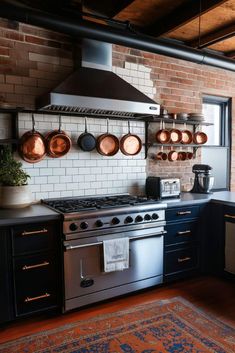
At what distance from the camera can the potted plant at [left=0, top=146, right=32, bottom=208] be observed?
2543mm

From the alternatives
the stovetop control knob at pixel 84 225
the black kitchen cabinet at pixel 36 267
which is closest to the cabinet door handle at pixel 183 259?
the stovetop control knob at pixel 84 225

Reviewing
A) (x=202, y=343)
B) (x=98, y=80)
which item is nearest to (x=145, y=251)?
(x=202, y=343)

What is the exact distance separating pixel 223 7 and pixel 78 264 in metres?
2.77

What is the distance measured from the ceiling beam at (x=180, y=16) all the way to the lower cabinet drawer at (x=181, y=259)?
2.34 metres

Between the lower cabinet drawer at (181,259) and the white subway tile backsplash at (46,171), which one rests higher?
the white subway tile backsplash at (46,171)

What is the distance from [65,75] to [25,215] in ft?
4.96

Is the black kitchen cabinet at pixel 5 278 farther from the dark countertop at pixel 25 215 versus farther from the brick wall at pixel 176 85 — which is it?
the brick wall at pixel 176 85

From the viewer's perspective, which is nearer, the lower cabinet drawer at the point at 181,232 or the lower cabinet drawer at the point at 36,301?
the lower cabinet drawer at the point at 36,301

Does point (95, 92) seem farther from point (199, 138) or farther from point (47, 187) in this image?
point (199, 138)

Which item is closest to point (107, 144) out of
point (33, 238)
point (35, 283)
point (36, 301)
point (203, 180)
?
point (203, 180)

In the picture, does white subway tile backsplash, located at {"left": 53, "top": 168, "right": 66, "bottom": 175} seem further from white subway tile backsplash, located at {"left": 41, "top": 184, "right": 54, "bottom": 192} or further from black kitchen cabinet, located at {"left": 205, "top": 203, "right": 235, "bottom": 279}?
black kitchen cabinet, located at {"left": 205, "top": 203, "right": 235, "bottom": 279}

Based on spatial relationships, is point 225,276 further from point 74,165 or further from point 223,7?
point 223,7

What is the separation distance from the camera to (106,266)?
2.51 meters

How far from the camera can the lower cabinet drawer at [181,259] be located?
9.73 feet
